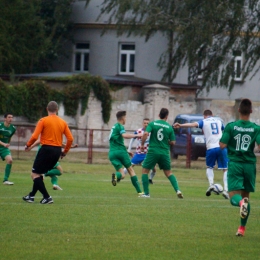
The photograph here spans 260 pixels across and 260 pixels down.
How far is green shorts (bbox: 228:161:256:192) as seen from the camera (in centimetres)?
1084

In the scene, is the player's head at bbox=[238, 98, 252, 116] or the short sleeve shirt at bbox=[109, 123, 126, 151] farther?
the short sleeve shirt at bbox=[109, 123, 126, 151]

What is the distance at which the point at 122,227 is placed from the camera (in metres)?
11.5

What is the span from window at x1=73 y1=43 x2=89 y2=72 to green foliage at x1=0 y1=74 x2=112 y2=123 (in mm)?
13719

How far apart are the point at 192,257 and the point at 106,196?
27.0 ft

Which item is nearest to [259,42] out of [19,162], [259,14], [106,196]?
[259,14]

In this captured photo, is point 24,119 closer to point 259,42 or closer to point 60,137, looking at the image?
point 259,42

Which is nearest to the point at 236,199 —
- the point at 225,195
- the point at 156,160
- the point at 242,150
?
the point at 242,150

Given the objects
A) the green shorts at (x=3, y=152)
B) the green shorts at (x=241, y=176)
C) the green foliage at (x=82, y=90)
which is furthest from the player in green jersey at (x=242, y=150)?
the green foliage at (x=82, y=90)

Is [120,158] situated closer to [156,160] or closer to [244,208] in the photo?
[156,160]

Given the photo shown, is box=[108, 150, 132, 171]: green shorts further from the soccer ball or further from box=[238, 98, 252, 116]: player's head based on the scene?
box=[238, 98, 252, 116]: player's head

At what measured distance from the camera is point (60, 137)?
1496cm

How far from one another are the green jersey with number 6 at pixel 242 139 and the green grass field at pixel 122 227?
1.09 metres

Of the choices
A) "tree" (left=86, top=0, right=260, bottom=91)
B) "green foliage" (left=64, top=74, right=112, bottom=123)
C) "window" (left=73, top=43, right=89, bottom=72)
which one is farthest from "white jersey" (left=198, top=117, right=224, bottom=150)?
"window" (left=73, top=43, right=89, bottom=72)

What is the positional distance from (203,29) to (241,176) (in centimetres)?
3257
